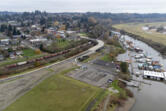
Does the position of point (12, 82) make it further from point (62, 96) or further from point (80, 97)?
point (80, 97)

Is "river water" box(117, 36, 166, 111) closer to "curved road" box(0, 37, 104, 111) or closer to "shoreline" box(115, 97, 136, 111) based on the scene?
"shoreline" box(115, 97, 136, 111)

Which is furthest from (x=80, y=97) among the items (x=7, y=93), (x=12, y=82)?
(x=12, y=82)

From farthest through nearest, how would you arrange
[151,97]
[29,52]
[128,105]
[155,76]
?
1. [29,52]
2. [155,76]
3. [151,97]
4. [128,105]

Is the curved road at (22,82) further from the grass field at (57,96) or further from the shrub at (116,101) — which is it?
the shrub at (116,101)

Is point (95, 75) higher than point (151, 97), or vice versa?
point (95, 75)

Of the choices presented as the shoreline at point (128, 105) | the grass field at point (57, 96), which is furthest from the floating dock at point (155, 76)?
the grass field at point (57, 96)

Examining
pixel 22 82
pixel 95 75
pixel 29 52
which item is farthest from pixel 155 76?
pixel 29 52

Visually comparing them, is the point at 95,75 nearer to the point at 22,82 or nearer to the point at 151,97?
the point at 151,97

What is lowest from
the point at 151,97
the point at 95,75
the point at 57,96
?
the point at 151,97
